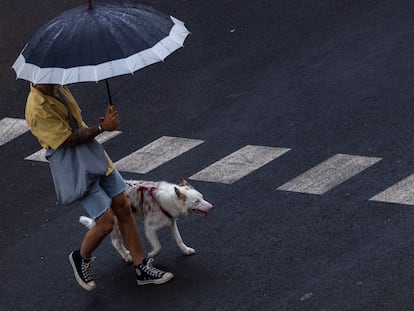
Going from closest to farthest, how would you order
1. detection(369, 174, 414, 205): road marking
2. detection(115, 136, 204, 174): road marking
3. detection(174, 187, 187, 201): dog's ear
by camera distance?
1. detection(174, 187, 187, 201): dog's ear
2. detection(369, 174, 414, 205): road marking
3. detection(115, 136, 204, 174): road marking

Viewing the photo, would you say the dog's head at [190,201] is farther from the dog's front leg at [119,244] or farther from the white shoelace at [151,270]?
the dog's front leg at [119,244]

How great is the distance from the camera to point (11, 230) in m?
11.5

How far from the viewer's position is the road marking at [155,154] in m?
12.3

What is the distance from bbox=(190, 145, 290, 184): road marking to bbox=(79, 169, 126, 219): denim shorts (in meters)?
2.06

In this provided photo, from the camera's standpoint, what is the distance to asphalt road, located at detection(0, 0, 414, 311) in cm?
984

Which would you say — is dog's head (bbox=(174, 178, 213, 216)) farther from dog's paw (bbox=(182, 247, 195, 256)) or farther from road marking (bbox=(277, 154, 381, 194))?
road marking (bbox=(277, 154, 381, 194))

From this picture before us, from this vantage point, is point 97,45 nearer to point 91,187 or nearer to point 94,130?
point 94,130

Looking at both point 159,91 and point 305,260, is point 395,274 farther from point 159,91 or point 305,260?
point 159,91

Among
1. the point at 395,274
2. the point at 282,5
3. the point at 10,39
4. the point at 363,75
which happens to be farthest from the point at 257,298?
the point at 10,39

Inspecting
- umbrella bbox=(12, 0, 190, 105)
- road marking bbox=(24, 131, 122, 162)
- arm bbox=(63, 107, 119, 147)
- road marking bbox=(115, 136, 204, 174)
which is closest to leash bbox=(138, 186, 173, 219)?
arm bbox=(63, 107, 119, 147)

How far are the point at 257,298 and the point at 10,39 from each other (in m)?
8.07

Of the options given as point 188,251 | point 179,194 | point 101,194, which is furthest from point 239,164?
point 101,194

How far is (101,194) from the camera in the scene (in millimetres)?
9672

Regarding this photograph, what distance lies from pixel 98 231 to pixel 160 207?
0.61m
